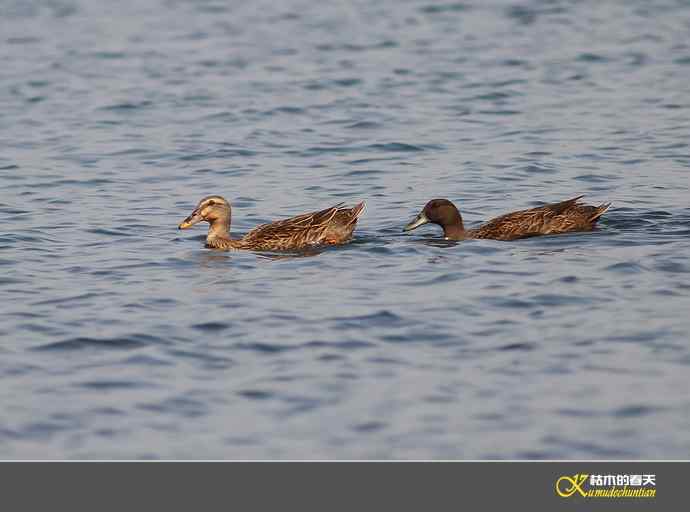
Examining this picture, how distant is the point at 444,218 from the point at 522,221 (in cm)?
88

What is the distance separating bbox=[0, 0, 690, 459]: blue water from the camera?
995cm

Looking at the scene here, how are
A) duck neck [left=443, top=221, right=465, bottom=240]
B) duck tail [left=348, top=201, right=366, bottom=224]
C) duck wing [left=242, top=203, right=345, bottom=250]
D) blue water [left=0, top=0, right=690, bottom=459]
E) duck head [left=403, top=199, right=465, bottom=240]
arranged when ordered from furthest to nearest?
Result: duck neck [left=443, top=221, right=465, bottom=240] → duck head [left=403, top=199, right=465, bottom=240] → duck tail [left=348, top=201, right=366, bottom=224] → duck wing [left=242, top=203, right=345, bottom=250] → blue water [left=0, top=0, right=690, bottom=459]

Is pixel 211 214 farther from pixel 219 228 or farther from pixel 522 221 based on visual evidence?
pixel 522 221

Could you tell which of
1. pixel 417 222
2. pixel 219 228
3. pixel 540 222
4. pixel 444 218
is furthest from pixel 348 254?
pixel 540 222

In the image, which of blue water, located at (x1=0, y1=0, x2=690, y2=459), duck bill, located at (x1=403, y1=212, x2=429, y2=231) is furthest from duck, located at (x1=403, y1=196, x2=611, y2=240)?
blue water, located at (x1=0, y1=0, x2=690, y2=459)

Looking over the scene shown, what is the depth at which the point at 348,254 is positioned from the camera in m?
15.1

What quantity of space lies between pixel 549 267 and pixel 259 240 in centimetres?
336

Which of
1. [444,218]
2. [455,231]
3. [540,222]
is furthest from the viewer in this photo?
[455,231]

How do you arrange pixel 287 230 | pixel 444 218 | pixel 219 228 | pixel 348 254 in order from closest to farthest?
pixel 348 254
pixel 287 230
pixel 444 218
pixel 219 228

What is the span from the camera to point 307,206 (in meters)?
17.8

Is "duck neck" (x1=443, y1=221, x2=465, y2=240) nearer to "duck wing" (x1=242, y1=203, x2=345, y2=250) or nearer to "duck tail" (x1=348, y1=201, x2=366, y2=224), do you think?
"duck tail" (x1=348, y1=201, x2=366, y2=224)
